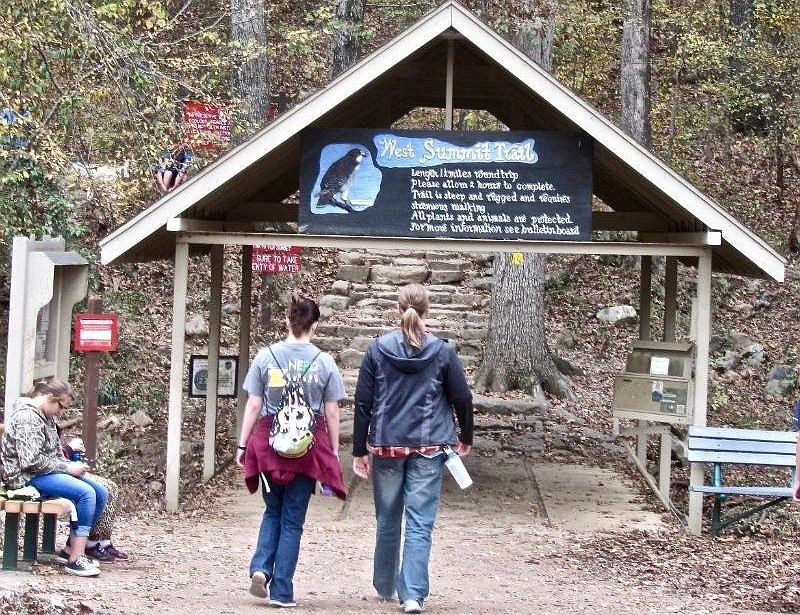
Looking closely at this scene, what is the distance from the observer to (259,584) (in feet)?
22.7

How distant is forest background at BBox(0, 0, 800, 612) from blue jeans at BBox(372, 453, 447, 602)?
5038mm

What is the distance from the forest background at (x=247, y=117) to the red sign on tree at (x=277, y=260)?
1748 mm

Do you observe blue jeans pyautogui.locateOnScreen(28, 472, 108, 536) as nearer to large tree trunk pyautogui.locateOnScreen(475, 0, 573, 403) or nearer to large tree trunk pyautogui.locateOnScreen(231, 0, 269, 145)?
large tree trunk pyautogui.locateOnScreen(475, 0, 573, 403)

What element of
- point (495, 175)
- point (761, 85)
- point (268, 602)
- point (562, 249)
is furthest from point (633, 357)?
point (761, 85)

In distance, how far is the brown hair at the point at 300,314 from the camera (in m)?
6.77

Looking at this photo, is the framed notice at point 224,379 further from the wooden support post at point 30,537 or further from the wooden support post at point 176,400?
the wooden support post at point 30,537

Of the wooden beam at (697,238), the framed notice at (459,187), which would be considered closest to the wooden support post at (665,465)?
the wooden beam at (697,238)

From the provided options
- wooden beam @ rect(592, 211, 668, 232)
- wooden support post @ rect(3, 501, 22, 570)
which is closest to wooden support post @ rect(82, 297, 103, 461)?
wooden support post @ rect(3, 501, 22, 570)

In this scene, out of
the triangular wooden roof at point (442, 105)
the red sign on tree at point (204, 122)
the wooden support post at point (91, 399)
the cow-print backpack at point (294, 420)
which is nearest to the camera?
the cow-print backpack at point (294, 420)

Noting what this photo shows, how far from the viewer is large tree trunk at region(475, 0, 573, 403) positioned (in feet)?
56.3

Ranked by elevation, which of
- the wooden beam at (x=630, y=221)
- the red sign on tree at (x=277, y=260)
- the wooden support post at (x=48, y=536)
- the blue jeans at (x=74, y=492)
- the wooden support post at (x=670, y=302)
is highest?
the wooden beam at (x=630, y=221)

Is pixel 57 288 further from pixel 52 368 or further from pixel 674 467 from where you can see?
pixel 674 467

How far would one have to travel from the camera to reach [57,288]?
8.91 meters

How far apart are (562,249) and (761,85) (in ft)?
44.6
